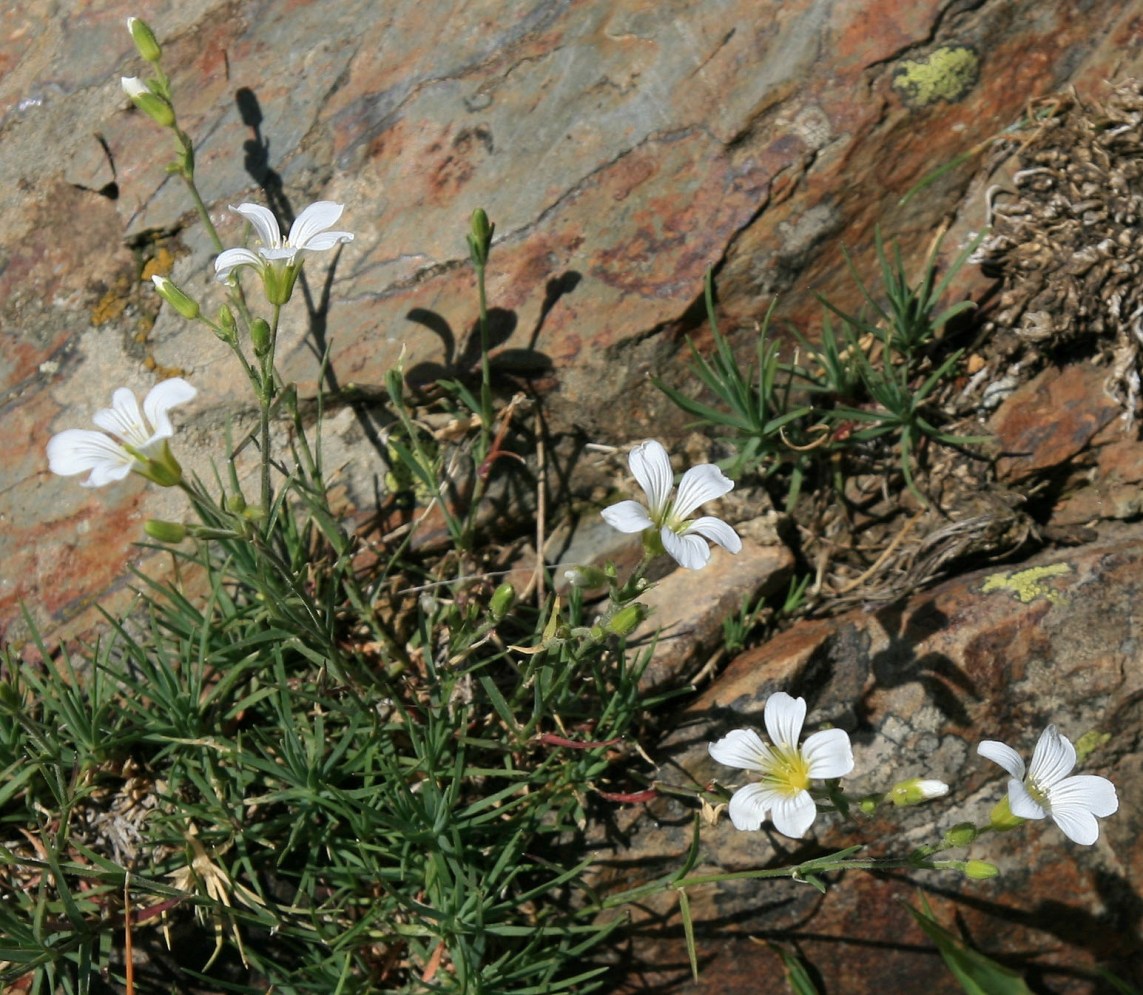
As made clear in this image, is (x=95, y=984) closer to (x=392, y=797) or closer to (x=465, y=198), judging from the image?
(x=392, y=797)

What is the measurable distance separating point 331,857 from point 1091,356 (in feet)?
8.54

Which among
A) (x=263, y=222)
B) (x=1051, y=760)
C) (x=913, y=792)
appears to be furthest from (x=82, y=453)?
(x=1051, y=760)

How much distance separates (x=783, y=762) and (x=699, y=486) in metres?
0.64

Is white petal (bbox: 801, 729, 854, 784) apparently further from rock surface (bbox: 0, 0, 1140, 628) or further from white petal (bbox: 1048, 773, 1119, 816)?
rock surface (bbox: 0, 0, 1140, 628)

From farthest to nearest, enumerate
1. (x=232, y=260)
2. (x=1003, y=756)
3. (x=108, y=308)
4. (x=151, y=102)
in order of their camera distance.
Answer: (x=108, y=308) → (x=151, y=102) → (x=232, y=260) → (x=1003, y=756)

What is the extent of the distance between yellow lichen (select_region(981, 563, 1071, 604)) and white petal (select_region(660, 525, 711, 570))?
1.08 metres

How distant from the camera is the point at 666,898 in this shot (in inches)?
111

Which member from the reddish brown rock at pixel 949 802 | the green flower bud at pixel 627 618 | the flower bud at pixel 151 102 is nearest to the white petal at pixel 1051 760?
the reddish brown rock at pixel 949 802

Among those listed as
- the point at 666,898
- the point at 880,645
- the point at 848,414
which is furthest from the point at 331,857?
the point at 848,414

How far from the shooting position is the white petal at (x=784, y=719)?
7.46 feet

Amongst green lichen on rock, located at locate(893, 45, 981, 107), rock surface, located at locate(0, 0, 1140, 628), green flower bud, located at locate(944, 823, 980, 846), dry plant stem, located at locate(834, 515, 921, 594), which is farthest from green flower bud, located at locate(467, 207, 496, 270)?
green flower bud, located at locate(944, 823, 980, 846)

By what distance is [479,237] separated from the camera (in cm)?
278

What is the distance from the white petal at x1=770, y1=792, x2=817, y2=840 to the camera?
213 centimetres

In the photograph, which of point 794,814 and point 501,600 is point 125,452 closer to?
point 501,600
